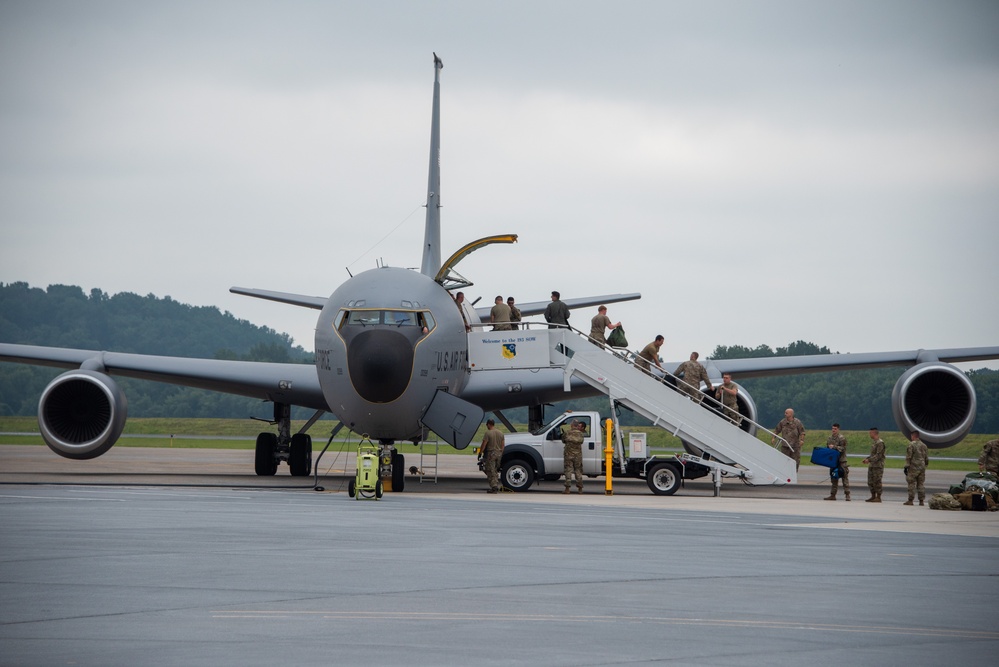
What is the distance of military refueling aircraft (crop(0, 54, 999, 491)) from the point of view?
24250 mm

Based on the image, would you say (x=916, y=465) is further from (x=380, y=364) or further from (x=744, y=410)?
(x=380, y=364)

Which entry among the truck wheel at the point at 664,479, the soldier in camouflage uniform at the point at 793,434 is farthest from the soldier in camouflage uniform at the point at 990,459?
the truck wheel at the point at 664,479

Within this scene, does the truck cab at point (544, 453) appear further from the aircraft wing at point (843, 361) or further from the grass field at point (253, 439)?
the grass field at point (253, 439)

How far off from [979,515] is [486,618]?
575 inches

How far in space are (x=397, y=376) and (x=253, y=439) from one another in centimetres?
4880

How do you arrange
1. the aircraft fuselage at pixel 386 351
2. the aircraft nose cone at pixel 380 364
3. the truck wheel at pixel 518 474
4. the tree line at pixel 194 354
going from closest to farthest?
1. the aircraft nose cone at pixel 380 364
2. the aircraft fuselage at pixel 386 351
3. the truck wheel at pixel 518 474
4. the tree line at pixel 194 354

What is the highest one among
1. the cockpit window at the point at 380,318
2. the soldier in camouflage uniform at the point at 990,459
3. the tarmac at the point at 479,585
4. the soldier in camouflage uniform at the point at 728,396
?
the cockpit window at the point at 380,318

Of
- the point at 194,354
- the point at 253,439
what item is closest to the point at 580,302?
the point at 253,439

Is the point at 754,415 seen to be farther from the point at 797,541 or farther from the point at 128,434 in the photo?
the point at 128,434

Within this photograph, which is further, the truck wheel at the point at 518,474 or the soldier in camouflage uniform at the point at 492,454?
the truck wheel at the point at 518,474

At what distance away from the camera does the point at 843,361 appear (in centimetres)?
3000

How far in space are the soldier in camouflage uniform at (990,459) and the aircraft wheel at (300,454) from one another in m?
14.8

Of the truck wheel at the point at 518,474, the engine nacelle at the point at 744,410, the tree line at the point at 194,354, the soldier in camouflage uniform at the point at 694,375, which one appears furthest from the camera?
the tree line at the point at 194,354

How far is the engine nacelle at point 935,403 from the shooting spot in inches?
1112
